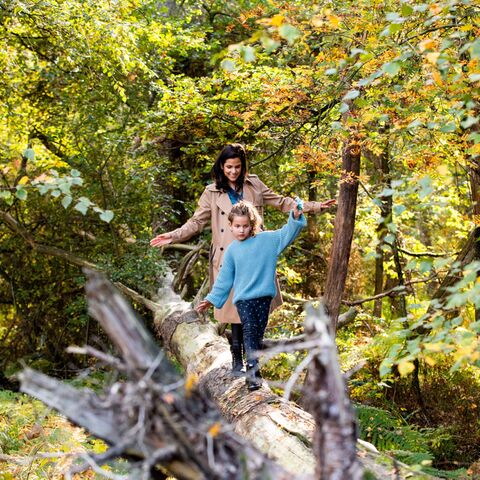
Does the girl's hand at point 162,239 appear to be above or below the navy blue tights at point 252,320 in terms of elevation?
above

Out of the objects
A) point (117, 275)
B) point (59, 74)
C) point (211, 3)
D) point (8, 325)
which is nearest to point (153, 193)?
point (117, 275)

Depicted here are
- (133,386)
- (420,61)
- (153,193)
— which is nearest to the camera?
A: (133,386)

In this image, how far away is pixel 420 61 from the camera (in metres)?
5.02

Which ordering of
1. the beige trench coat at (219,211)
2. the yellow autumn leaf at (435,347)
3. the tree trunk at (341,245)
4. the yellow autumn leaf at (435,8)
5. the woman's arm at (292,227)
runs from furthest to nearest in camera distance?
the tree trunk at (341,245)
the beige trench coat at (219,211)
the woman's arm at (292,227)
the yellow autumn leaf at (435,8)
the yellow autumn leaf at (435,347)

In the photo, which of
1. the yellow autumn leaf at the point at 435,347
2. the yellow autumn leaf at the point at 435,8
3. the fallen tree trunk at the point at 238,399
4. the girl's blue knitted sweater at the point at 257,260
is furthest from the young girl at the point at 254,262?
the yellow autumn leaf at the point at 435,347

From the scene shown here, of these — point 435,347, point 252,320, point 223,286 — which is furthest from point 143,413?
point 223,286

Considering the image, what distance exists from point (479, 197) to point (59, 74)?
6030 mm

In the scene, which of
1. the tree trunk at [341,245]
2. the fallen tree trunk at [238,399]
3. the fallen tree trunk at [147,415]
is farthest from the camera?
the tree trunk at [341,245]

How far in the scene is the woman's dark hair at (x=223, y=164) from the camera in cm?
555

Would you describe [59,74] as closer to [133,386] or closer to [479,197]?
[479,197]

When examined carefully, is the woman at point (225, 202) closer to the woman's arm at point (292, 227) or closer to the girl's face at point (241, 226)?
the woman's arm at point (292, 227)

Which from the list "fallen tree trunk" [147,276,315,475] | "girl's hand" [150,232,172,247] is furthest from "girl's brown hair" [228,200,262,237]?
"fallen tree trunk" [147,276,315,475]

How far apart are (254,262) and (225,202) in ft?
3.35

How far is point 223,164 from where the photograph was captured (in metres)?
5.70
